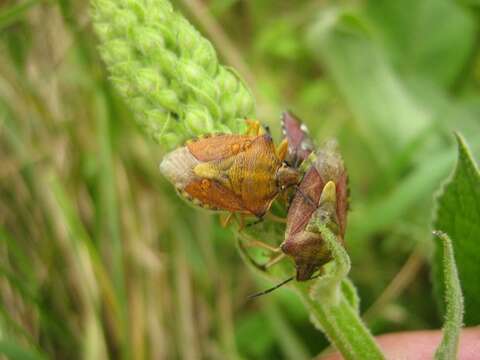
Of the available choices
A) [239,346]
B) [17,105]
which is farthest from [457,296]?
[17,105]

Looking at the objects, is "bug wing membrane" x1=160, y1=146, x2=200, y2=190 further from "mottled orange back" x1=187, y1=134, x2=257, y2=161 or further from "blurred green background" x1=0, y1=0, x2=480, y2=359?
"blurred green background" x1=0, y1=0, x2=480, y2=359

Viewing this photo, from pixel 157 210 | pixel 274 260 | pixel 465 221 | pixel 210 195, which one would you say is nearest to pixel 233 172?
pixel 210 195

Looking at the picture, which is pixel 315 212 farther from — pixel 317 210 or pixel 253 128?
pixel 253 128

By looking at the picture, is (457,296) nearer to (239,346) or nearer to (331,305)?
(331,305)

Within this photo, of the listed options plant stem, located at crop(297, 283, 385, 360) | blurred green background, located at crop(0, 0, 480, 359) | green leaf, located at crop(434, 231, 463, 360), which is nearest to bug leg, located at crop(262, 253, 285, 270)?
plant stem, located at crop(297, 283, 385, 360)

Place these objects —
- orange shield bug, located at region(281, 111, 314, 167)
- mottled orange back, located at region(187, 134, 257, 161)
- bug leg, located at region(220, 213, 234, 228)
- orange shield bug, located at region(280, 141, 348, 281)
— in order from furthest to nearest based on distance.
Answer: orange shield bug, located at region(281, 111, 314, 167) → bug leg, located at region(220, 213, 234, 228) → mottled orange back, located at region(187, 134, 257, 161) → orange shield bug, located at region(280, 141, 348, 281)

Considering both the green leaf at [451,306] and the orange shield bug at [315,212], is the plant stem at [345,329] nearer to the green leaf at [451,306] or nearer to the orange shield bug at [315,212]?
the orange shield bug at [315,212]
